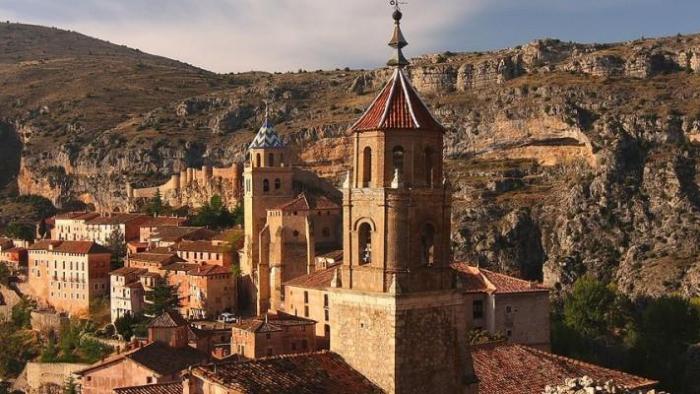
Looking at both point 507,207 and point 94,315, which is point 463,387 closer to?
point 94,315

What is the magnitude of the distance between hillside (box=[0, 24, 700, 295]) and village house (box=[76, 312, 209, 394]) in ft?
111

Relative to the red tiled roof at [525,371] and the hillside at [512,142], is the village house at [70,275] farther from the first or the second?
the red tiled roof at [525,371]

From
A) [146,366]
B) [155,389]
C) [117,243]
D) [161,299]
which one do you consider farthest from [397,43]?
[117,243]

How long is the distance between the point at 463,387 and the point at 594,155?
5922 cm

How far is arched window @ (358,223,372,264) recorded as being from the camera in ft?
63.0

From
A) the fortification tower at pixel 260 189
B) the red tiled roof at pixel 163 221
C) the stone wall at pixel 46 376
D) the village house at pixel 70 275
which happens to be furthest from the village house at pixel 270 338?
the red tiled roof at pixel 163 221

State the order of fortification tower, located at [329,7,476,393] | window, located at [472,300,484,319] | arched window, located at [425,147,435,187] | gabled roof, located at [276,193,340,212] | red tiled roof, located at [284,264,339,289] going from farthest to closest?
gabled roof, located at [276,193,340,212], red tiled roof, located at [284,264,339,289], window, located at [472,300,484,319], arched window, located at [425,147,435,187], fortification tower, located at [329,7,476,393]

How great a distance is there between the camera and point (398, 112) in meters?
19.2

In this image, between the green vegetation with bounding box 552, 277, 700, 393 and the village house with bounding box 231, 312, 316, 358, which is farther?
the green vegetation with bounding box 552, 277, 700, 393

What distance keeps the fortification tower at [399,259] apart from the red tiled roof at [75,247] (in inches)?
1756

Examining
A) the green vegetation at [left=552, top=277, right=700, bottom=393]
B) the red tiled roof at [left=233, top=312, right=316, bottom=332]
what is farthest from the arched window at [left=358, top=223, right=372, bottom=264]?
the green vegetation at [left=552, top=277, right=700, bottom=393]

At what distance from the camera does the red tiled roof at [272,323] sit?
36.1 meters

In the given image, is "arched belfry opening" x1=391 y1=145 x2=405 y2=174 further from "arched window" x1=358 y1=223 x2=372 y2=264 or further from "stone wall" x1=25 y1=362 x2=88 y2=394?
"stone wall" x1=25 y1=362 x2=88 y2=394

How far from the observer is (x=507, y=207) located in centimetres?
7400
